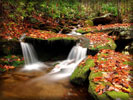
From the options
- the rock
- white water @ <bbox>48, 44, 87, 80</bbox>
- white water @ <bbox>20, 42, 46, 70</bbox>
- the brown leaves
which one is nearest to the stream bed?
white water @ <bbox>48, 44, 87, 80</bbox>

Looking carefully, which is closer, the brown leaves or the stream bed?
the brown leaves

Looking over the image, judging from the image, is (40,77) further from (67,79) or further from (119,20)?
(119,20)

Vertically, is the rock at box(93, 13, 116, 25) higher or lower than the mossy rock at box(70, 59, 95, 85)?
higher

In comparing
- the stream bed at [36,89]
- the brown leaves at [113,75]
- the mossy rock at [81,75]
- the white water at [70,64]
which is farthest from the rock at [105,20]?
the stream bed at [36,89]

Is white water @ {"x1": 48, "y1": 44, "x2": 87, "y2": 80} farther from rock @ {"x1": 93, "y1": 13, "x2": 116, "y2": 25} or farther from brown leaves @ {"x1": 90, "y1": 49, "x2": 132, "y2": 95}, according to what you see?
rock @ {"x1": 93, "y1": 13, "x2": 116, "y2": 25}

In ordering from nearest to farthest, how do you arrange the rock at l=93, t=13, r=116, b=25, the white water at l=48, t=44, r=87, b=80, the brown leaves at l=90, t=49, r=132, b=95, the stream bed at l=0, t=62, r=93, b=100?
the brown leaves at l=90, t=49, r=132, b=95 < the stream bed at l=0, t=62, r=93, b=100 < the white water at l=48, t=44, r=87, b=80 < the rock at l=93, t=13, r=116, b=25

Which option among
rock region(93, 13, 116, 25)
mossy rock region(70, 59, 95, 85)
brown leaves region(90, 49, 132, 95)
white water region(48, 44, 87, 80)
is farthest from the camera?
rock region(93, 13, 116, 25)

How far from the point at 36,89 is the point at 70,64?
2.56 m

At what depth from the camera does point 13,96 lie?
3.39 m

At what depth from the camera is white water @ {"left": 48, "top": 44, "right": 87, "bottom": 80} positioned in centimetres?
499

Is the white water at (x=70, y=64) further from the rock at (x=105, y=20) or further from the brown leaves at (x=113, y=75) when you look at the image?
the rock at (x=105, y=20)

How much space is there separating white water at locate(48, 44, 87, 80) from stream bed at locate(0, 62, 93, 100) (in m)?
0.50

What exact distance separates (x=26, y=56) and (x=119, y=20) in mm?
10883

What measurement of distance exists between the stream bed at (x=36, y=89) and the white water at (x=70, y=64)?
1.64 ft
